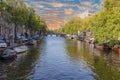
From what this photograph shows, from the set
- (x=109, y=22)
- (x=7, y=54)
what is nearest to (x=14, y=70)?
(x=7, y=54)

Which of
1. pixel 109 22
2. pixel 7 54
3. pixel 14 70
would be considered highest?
pixel 109 22

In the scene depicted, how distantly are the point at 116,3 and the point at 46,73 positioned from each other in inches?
1929

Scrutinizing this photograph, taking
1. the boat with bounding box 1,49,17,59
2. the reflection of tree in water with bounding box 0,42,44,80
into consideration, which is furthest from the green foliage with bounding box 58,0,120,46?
the reflection of tree in water with bounding box 0,42,44,80

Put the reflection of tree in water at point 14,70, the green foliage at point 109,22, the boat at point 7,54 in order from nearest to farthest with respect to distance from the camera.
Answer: the reflection of tree in water at point 14,70 → the boat at point 7,54 → the green foliage at point 109,22

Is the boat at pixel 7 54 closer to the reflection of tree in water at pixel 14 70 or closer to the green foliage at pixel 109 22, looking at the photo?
the reflection of tree in water at pixel 14 70

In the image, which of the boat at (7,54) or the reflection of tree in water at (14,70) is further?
the boat at (7,54)

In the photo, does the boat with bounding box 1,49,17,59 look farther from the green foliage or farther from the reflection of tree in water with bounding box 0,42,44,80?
the green foliage

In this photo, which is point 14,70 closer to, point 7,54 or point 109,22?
point 7,54

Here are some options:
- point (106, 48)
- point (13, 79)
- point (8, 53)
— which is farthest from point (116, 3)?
point (13, 79)

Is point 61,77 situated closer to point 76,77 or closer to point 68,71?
point 76,77

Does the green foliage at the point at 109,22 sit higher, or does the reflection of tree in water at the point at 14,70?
the green foliage at the point at 109,22

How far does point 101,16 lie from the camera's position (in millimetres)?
99688

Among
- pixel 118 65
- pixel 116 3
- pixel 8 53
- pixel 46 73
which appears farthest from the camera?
pixel 116 3

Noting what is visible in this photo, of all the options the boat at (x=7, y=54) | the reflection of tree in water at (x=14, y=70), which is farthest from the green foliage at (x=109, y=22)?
the reflection of tree in water at (x=14, y=70)
